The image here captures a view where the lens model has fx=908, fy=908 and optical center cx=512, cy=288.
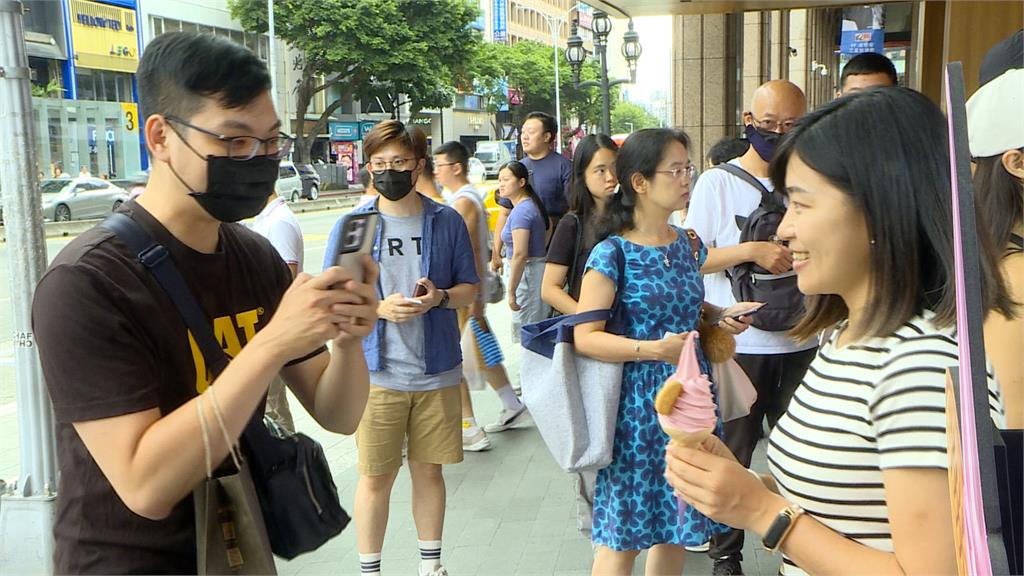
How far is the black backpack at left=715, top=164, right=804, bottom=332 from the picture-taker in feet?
13.5

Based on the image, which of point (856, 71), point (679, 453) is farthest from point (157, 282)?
point (856, 71)

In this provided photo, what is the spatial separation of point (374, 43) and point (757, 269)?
36589mm

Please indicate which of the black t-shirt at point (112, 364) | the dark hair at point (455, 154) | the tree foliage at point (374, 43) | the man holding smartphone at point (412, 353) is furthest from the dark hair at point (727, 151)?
the tree foliage at point (374, 43)

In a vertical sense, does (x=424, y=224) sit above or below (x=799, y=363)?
above

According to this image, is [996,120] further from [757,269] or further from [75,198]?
[75,198]

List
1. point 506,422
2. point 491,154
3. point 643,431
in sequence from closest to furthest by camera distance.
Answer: point 643,431 < point 506,422 < point 491,154

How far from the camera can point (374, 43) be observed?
1518 inches

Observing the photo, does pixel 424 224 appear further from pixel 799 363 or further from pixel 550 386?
pixel 799 363

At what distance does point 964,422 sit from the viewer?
85 cm

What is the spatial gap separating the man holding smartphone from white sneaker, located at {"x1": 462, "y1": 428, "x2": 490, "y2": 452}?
2.01 meters

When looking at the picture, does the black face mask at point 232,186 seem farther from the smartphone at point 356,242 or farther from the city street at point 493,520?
the city street at point 493,520

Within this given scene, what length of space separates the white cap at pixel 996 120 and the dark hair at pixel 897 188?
0.55 m

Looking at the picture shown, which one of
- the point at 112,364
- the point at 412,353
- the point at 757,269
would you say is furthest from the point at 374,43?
the point at 112,364

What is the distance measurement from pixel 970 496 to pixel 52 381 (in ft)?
5.04
